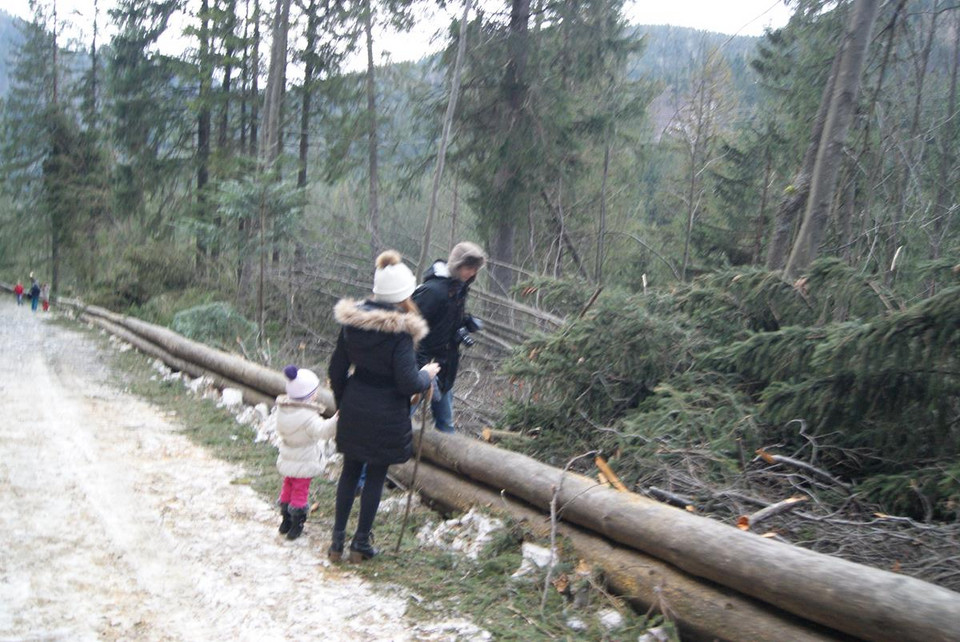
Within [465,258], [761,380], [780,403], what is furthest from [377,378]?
[761,380]

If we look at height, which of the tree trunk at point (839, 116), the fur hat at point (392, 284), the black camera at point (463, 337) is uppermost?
the tree trunk at point (839, 116)

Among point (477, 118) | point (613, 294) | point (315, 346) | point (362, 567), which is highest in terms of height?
point (477, 118)

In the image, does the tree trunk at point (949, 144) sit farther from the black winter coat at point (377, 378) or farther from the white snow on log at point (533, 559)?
the black winter coat at point (377, 378)

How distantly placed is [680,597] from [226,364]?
722 centimetres

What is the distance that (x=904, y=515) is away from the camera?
4.72m

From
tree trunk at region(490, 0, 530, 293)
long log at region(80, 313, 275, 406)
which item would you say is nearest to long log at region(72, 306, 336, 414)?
long log at region(80, 313, 275, 406)

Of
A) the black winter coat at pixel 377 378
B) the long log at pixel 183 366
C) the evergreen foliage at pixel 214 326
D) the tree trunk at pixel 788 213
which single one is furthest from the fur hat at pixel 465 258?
the evergreen foliage at pixel 214 326

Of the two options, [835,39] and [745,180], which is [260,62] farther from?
[835,39]

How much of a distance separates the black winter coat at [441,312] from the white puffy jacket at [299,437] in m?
0.98

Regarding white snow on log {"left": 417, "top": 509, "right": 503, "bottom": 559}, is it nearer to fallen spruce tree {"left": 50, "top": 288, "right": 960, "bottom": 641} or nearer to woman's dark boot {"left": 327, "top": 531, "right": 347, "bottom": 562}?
fallen spruce tree {"left": 50, "top": 288, "right": 960, "bottom": 641}

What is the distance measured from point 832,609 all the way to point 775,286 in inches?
152

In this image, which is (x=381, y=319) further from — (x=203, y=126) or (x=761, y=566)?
(x=203, y=126)

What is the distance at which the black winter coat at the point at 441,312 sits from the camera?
596cm

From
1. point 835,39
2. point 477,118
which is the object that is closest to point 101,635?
point 835,39
